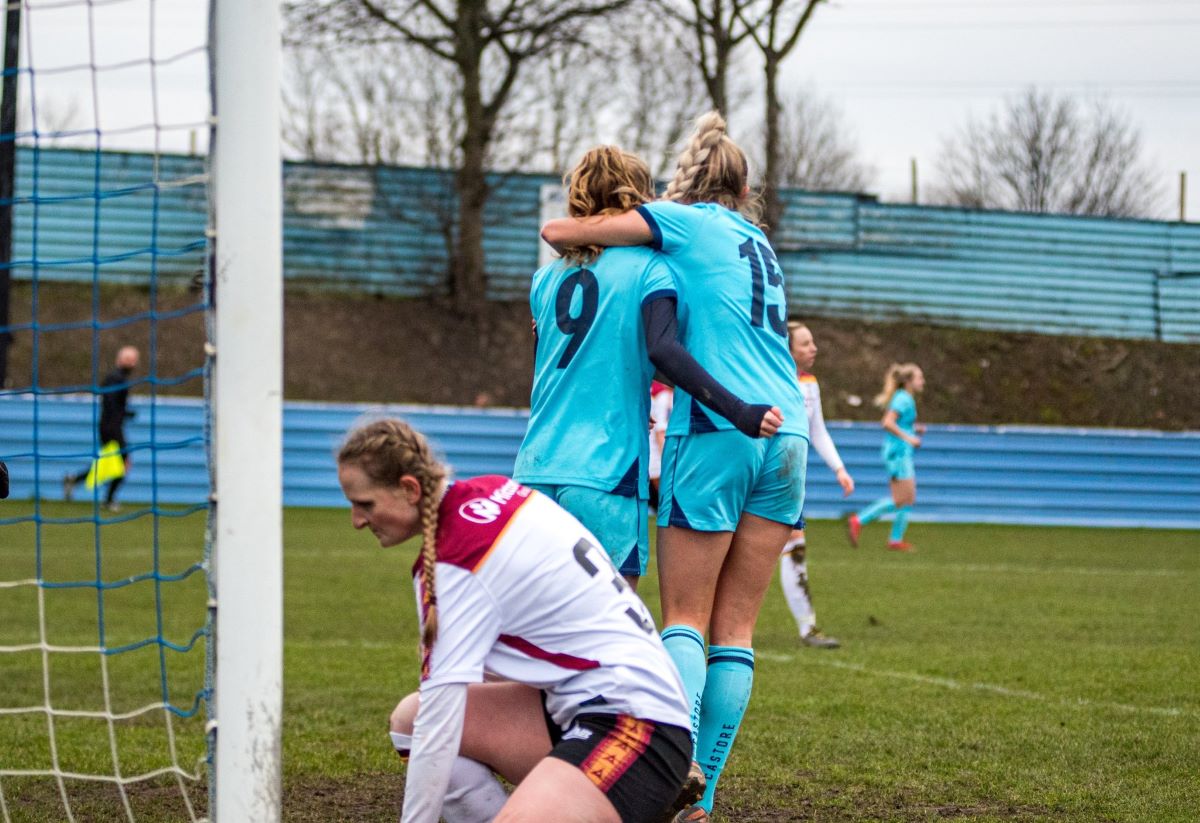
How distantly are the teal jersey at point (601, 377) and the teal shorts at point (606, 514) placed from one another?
0.03 meters

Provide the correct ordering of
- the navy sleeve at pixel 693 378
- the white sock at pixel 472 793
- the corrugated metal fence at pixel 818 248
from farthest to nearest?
the corrugated metal fence at pixel 818 248
the navy sleeve at pixel 693 378
the white sock at pixel 472 793

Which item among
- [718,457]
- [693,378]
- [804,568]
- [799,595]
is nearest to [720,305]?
[693,378]

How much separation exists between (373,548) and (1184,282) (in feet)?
71.2

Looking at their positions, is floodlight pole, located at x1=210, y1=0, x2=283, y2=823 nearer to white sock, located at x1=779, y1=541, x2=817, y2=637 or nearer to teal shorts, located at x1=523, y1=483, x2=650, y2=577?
teal shorts, located at x1=523, y1=483, x2=650, y2=577

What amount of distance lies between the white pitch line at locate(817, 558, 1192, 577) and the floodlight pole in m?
11.2

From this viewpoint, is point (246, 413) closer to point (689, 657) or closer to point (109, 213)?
point (689, 657)

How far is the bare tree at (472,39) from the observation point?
2597cm

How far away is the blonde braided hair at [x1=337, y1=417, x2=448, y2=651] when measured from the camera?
321cm

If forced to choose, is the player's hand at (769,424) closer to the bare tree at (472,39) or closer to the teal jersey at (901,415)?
the teal jersey at (901,415)

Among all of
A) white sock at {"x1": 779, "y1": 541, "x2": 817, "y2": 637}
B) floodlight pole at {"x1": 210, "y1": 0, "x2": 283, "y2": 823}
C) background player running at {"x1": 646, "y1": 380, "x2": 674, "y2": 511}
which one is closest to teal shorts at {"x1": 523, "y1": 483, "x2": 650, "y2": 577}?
floodlight pole at {"x1": 210, "y1": 0, "x2": 283, "y2": 823}

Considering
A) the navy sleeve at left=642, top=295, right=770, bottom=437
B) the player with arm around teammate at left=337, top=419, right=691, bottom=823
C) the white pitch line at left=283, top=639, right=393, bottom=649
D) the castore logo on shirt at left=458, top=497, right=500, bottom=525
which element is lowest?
the white pitch line at left=283, top=639, right=393, bottom=649

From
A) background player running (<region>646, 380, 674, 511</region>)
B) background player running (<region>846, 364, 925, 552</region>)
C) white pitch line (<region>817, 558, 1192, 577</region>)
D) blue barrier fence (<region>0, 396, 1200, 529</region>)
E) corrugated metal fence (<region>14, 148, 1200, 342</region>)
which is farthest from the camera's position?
corrugated metal fence (<region>14, 148, 1200, 342</region>)

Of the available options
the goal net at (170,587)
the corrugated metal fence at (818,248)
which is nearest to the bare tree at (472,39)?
the corrugated metal fence at (818,248)

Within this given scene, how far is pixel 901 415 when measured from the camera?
656 inches
